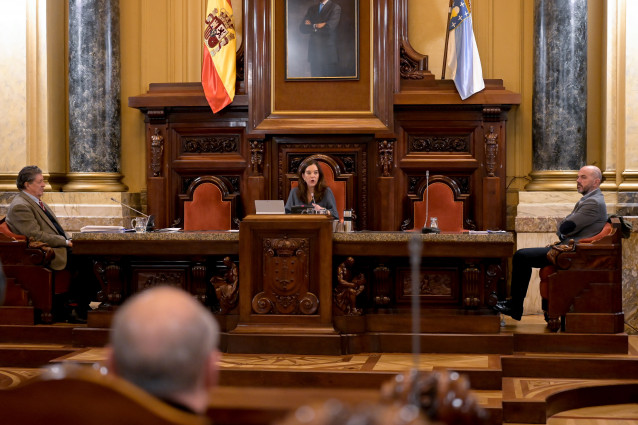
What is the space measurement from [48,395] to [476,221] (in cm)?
804

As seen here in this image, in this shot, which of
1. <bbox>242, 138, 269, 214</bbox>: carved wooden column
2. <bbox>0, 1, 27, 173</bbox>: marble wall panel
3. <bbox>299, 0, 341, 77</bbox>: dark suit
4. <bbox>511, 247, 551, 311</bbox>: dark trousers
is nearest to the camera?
<bbox>511, 247, 551, 311</bbox>: dark trousers

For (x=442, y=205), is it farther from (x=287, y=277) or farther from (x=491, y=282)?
(x=287, y=277)

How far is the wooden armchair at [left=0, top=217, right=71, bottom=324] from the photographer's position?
7719 millimetres

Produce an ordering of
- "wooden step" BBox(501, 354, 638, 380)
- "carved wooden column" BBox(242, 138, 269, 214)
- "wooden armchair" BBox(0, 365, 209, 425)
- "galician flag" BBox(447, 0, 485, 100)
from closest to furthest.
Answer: "wooden armchair" BBox(0, 365, 209, 425) → "wooden step" BBox(501, 354, 638, 380) → "galician flag" BBox(447, 0, 485, 100) → "carved wooden column" BBox(242, 138, 269, 214)

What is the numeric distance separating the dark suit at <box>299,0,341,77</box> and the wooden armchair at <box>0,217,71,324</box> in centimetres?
330

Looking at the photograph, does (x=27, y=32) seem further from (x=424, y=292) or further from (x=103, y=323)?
(x=424, y=292)

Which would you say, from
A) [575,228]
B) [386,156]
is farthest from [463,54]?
[575,228]

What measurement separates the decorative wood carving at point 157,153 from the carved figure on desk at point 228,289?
9.26 ft

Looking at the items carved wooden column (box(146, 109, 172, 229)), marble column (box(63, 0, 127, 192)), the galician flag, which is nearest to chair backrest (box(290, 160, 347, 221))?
carved wooden column (box(146, 109, 172, 229))

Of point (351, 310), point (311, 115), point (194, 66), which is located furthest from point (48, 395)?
point (194, 66)

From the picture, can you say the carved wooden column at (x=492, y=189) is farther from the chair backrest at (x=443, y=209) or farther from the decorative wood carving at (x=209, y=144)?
the decorative wood carving at (x=209, y=144)

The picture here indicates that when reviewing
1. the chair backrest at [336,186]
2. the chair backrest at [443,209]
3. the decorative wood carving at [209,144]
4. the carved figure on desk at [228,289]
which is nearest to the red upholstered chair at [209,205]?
the decorative wood carving at [209,144]

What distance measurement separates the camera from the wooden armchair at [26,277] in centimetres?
772

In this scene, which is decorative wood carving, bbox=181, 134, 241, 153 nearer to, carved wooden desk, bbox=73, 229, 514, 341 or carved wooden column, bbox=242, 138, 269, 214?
carved wooden column, bbox=242, 138, 269, 214
